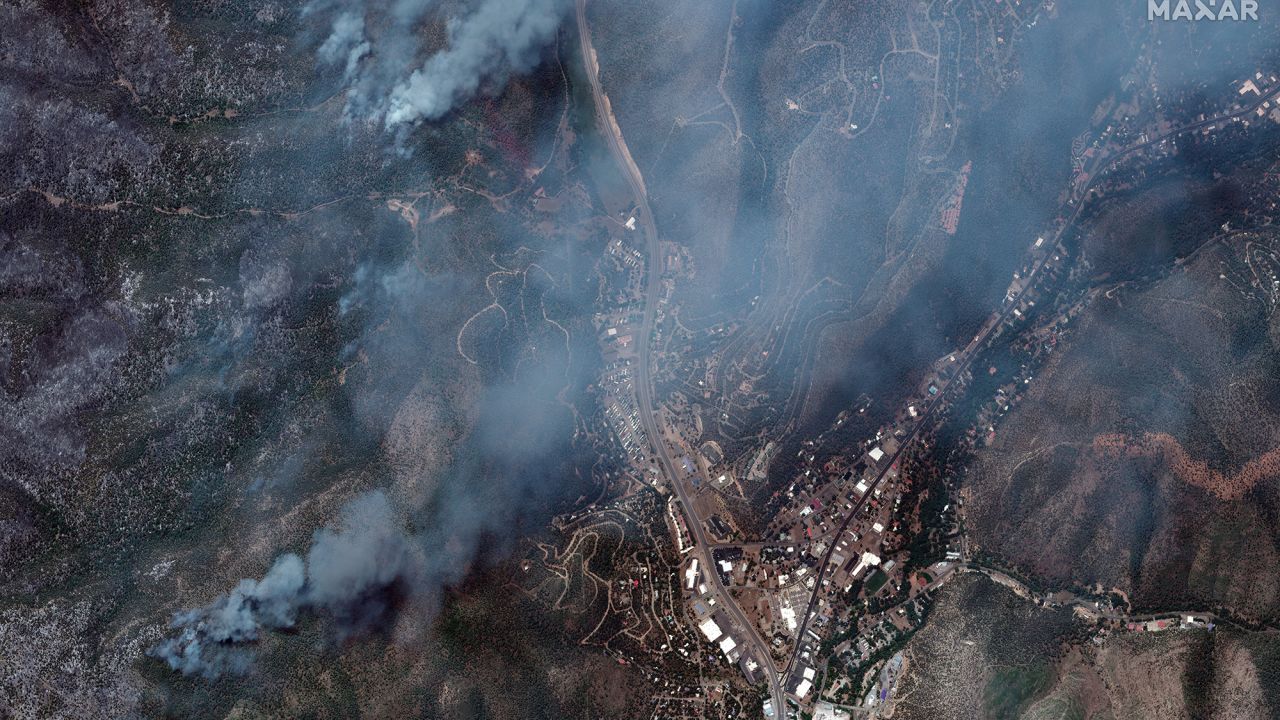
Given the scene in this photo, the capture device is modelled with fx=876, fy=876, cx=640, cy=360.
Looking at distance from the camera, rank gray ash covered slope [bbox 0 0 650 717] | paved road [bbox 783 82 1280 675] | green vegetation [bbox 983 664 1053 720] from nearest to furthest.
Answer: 1. gray ash covered slope [bbox 0 0 650 717]
2. green vegetation [bbox 983 664 1053 720]
3. paved road [bbox 783 82 1280 675]

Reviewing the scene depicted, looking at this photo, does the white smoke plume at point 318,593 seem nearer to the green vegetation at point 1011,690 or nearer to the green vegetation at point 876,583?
the green vegetation at point 876,583

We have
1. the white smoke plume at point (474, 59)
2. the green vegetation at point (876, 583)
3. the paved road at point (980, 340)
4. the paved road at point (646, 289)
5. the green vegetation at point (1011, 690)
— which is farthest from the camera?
the paved road at point (646, 289)

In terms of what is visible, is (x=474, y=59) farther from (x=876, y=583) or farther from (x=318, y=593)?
(x=876, y=583)

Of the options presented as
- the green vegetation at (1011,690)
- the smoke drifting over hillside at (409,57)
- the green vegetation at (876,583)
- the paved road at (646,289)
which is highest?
the smoke drifting over hillside at (409,57)

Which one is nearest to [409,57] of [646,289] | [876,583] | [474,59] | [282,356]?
[474,59]

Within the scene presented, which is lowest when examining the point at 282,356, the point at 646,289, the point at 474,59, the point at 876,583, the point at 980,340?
the point at 876,583

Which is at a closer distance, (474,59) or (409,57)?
(409,57)

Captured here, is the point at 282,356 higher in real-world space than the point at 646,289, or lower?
lower

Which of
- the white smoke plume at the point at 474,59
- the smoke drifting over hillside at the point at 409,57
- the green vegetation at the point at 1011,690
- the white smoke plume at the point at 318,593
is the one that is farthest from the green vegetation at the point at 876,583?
the smoke drifting over hillside at the point at 409,57

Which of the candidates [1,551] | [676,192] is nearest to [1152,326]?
[676,192]

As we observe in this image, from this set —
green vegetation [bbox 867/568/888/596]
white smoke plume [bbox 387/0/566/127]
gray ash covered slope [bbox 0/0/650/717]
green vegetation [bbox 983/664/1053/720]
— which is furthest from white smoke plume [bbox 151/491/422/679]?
green vegetation [bbox 983/664/1053/720]

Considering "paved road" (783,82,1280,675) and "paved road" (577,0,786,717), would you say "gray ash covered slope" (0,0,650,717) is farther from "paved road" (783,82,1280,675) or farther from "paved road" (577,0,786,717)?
"paved road" (783,82,1280,675)
